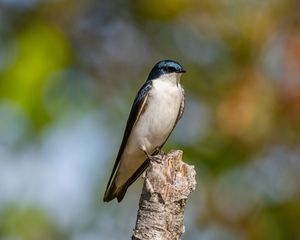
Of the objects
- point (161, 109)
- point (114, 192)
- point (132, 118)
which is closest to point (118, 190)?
point (114, 192)

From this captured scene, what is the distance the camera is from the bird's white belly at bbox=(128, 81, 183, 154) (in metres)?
5.11

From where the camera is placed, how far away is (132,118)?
17.1 ft

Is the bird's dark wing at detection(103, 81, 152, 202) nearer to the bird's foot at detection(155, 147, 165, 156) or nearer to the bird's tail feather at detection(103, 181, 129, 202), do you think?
the bird's tail feather at detection(103, 181, 129, 202)

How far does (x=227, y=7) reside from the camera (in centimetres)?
512

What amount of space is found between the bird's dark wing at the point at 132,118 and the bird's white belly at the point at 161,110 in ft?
0.08

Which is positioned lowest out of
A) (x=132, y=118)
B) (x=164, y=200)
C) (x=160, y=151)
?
(x=164, y=200)

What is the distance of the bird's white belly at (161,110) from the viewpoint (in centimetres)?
511

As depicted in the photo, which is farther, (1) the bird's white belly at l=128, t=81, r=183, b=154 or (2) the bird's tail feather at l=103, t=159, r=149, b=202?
(2) the bird's tail feather at l=103, t=159, r=149, b=202

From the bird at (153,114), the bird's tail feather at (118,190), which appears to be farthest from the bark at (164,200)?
the bird's tail feather at (118,190)

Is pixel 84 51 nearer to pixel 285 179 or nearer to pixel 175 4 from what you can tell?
pixel 175 4

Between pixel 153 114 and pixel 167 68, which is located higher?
pixel 167 68

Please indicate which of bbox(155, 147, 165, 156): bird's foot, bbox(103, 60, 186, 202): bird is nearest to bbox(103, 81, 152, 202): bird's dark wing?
bbox(103, 60, 186, 202): bird

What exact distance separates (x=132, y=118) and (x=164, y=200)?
77.9 inches

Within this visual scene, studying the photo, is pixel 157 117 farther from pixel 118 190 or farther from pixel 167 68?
pixel 118 190
